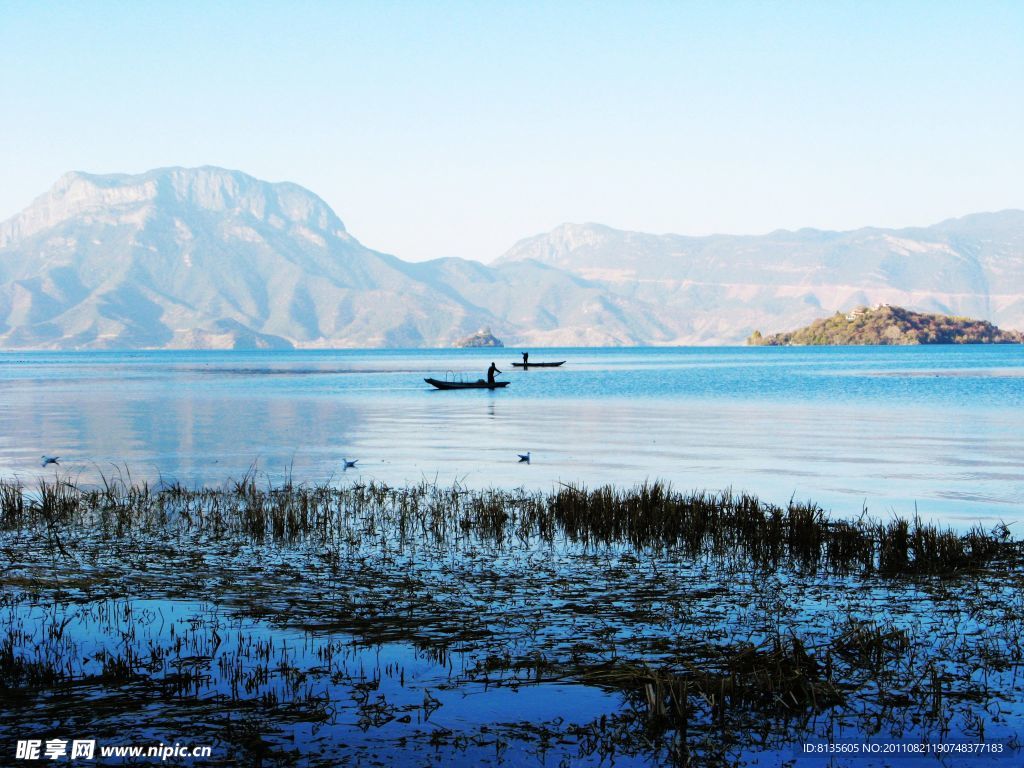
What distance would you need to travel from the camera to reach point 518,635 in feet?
39.7

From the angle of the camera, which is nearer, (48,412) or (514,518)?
(514,518)

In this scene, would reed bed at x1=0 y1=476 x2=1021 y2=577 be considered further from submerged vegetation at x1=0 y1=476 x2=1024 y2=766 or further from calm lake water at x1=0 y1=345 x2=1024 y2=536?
calm lake water at x1=0 y1=345 x2=1024 y2=536

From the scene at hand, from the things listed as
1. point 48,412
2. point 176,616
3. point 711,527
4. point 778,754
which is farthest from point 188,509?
point 48,412

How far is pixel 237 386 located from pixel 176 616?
94.1 metres

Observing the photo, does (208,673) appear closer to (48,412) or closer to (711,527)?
(711,527)

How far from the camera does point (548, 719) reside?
9641mm

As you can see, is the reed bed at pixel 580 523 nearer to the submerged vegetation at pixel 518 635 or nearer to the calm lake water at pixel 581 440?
the submerged vegetation at pixel 518 635

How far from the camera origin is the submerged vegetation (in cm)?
937

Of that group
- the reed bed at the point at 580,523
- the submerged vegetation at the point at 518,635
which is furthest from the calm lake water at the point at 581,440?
the submerged vegetation at the point at 518,635

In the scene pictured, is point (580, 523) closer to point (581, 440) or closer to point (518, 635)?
point (518, 635)

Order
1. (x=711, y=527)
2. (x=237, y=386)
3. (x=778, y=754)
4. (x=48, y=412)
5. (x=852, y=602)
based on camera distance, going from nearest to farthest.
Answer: (x=778, y=754) → (x=852, y=602) → (x=711, y=527) → (x=48, y=412) → (x=237, y=386)

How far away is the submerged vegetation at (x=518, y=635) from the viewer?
9.37 metres

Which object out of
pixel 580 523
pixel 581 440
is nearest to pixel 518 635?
pixel 580 523

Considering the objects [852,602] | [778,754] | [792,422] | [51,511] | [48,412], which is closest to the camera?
[778,754]
